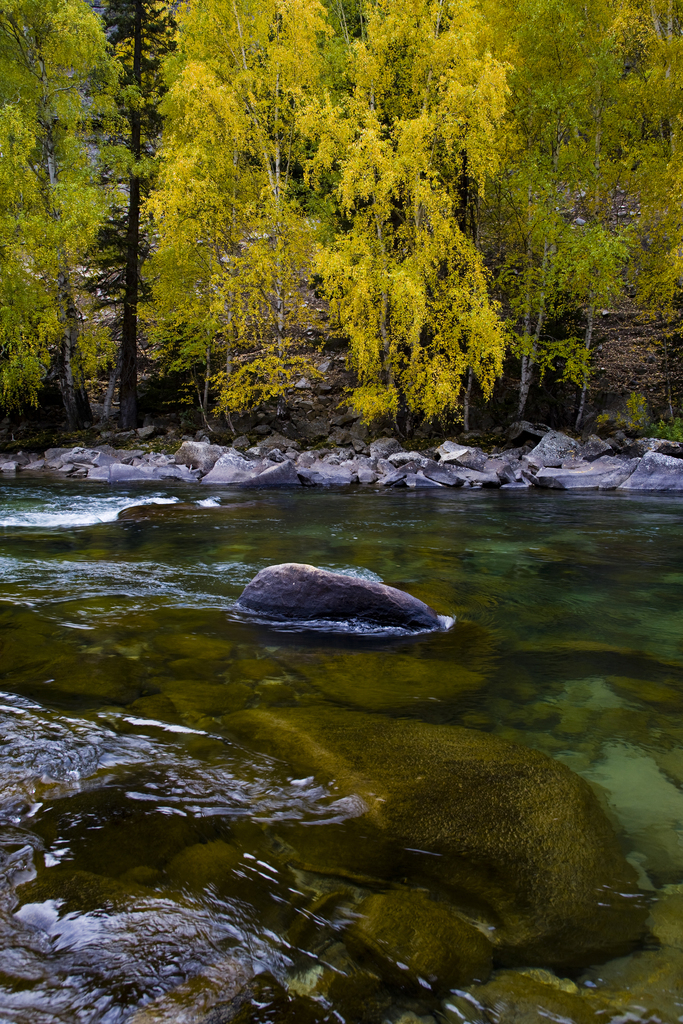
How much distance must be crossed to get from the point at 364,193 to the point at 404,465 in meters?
6.72

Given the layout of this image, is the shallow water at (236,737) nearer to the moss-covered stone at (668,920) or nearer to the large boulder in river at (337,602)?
the moss-covered stone at (668,920)

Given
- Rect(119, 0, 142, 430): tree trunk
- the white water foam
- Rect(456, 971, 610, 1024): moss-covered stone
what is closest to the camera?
Rect(456, 971, 610, 1024): moss-covered stone

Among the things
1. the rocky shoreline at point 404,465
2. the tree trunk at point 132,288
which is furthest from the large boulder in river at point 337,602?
the tree trunk at point 132,288

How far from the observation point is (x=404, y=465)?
44.8ft

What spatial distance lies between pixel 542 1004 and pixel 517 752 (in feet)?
3.47

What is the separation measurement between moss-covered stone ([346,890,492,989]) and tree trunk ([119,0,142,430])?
19.2 meters

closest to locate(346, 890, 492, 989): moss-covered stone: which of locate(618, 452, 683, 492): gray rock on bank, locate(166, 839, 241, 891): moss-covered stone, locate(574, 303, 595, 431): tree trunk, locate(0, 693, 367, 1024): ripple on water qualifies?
locate(0, 693, 367, 1024): ripple on water

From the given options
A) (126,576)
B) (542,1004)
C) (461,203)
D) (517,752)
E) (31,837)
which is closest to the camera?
(542,1004)

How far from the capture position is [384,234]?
15859mm

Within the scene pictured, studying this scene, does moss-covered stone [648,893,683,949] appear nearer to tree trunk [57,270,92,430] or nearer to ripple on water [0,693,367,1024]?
ripple on water [0,693,367,1024]

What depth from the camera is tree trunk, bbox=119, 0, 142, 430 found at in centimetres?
1897

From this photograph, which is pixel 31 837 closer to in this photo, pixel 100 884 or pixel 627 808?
pixel 100 884

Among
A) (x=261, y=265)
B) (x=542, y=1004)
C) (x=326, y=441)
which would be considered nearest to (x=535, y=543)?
(x=542, y=1004)

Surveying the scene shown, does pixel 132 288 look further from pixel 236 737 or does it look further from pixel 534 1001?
pixel 534 1001
